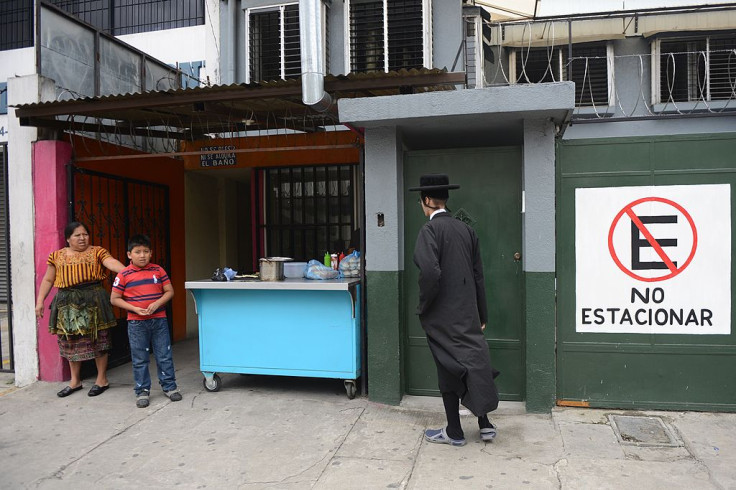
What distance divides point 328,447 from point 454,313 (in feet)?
4.65

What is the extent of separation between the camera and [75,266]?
18.2ft

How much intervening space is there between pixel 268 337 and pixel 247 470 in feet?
5.70

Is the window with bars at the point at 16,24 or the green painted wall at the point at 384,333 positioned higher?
the window with bars at the point at 16,24

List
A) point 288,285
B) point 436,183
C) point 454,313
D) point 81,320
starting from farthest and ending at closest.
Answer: point 81,320, point 288,285, point 436,183, point 454,313

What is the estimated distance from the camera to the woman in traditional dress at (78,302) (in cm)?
552

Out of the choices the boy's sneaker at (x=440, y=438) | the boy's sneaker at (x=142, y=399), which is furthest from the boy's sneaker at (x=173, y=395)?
the boy's sneaker at (x=440, y=438)

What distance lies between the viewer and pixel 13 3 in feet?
42.9

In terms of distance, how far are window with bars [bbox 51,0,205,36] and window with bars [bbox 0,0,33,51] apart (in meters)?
1.00

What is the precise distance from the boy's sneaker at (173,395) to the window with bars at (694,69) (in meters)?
9.67

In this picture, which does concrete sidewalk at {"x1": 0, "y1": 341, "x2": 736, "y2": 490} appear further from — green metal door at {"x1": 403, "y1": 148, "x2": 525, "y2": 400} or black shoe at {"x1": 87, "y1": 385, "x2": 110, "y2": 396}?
green metal door at {"x1": 403, "y1": 148, "x2": 525, "y2": 400}

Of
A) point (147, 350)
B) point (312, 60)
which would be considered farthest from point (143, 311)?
point (312, 60)

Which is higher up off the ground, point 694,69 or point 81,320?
point 694,69

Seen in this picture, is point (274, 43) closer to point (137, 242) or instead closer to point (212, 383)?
point (137, 242)

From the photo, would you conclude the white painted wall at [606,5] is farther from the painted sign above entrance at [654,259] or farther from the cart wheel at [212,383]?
the cart wheel at [212,383]
